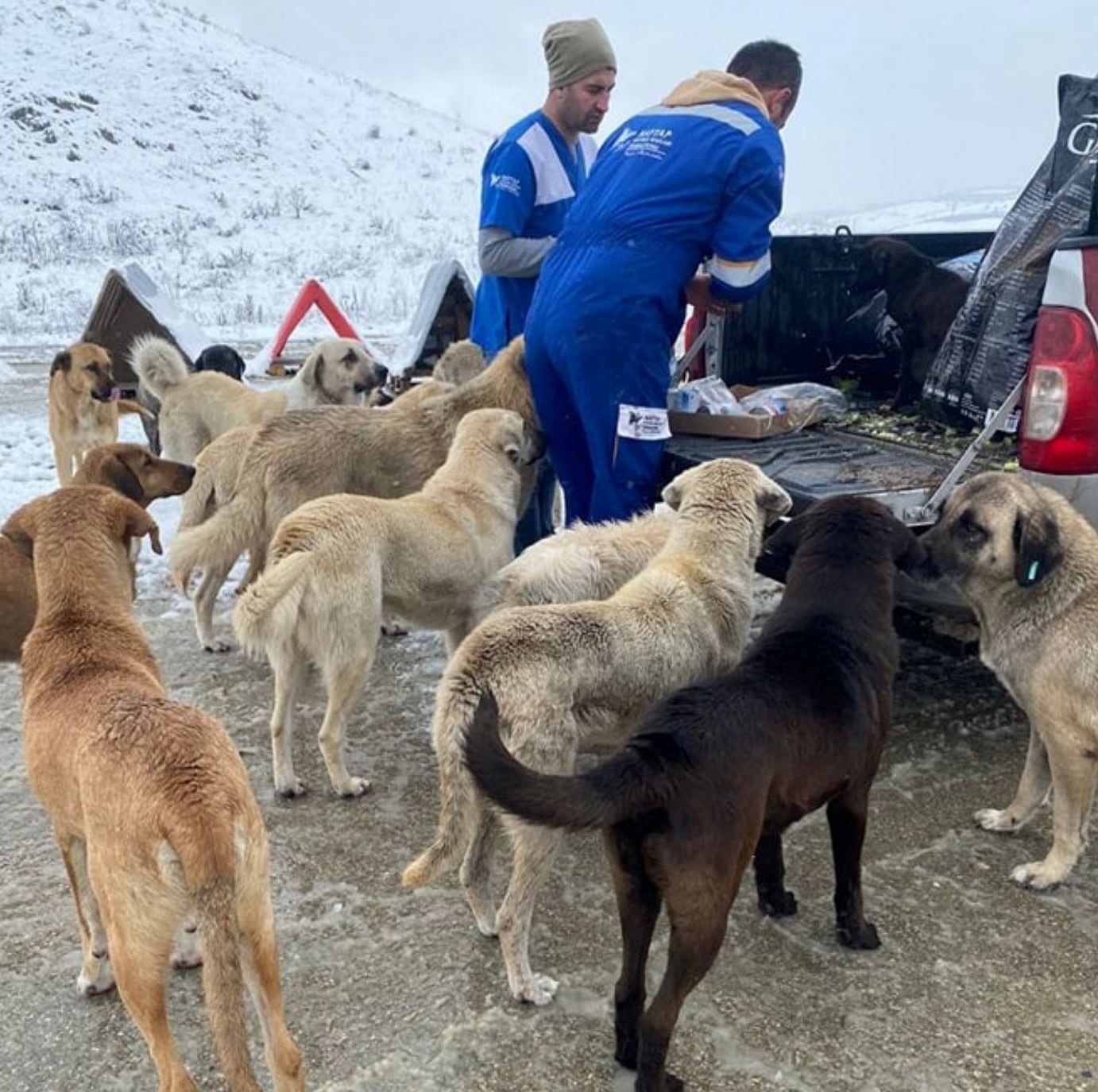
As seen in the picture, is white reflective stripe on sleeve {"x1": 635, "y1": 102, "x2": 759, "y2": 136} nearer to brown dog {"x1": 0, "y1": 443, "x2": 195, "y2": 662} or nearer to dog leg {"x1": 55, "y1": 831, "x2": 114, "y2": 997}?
brown dog {"x1": 0, "y1": 443, "x2": 195, "y2": 662}

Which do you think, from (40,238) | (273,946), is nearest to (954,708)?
(273,946)

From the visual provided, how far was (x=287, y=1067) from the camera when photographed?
98.2 inches

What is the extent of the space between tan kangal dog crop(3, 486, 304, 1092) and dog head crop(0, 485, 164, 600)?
1.86 ft

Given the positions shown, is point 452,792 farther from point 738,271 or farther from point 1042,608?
point 738,271

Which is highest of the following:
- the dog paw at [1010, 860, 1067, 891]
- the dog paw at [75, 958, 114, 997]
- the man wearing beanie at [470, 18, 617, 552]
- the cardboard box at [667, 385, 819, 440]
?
the man wearing beanie at [470, 18, 617, 552]

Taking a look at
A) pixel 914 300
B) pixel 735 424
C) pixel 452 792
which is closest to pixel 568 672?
pixel 452 792

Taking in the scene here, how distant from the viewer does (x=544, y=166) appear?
6.05 meters

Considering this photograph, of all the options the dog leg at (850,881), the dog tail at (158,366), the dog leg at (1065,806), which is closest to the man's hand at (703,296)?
the dog leg at (1065,806)

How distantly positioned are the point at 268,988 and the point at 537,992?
865 mm

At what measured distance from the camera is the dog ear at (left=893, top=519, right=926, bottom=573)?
357 centimetres

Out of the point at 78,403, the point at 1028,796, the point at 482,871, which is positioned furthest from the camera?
the point at 78,403

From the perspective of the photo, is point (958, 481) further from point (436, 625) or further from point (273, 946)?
point (273, 946)

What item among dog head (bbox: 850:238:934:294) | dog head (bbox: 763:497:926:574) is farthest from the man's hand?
dog head (bbox: 850:238:934:294)

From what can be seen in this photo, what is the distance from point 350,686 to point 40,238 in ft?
112
